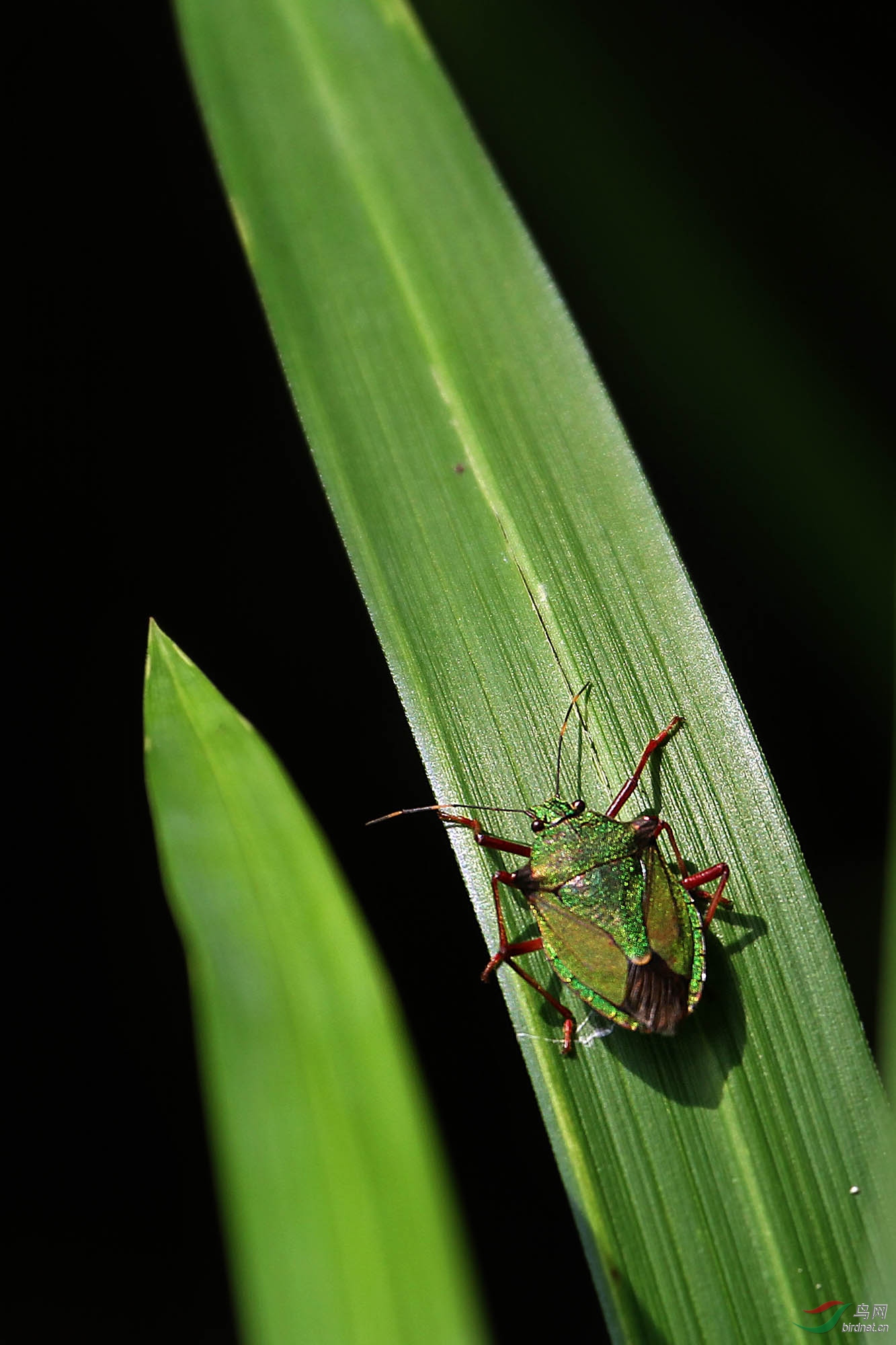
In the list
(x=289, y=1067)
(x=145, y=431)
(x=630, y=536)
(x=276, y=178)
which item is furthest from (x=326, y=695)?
(x=289, y=1067)

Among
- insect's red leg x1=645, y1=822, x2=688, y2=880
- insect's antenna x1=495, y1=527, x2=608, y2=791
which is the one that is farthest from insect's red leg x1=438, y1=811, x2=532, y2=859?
insect's red leg x1=645, y1=822, x2=688, y2=880

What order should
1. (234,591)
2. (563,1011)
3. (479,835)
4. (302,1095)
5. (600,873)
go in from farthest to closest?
(234,591) → (600,873) → (479,835) → (563,1011) → (302,1095)

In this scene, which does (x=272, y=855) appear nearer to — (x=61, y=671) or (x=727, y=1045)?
(x=727, y=1045)

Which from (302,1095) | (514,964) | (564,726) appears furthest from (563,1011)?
(302,1095)

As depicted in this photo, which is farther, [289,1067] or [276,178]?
[276,178]

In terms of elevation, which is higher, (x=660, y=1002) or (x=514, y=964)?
(x=514, y=964)

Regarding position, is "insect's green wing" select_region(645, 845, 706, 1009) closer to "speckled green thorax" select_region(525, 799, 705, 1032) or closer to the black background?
"speckled green thorax" select_region(525, 799, 705, 1032)

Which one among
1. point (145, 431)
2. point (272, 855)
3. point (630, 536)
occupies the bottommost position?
point (272, 855)

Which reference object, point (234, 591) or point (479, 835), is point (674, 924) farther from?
point (234, 591)
